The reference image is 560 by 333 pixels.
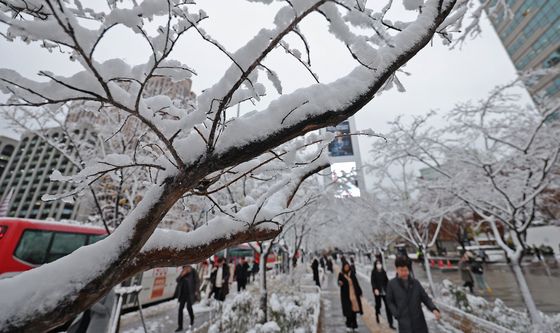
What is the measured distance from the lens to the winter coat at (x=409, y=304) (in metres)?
3.82

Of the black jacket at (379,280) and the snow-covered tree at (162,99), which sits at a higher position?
the snow-covered tree at (162,99)

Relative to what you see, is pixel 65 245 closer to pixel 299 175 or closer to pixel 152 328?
pixel 152 328

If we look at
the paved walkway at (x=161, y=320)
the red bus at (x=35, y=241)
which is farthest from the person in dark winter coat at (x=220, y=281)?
the red bus at (x=35, y=241)

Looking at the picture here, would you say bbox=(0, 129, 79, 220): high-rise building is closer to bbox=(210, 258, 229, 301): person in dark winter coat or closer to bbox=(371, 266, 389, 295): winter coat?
bbox=(210, 258, 229, 301): person in dark winter coat

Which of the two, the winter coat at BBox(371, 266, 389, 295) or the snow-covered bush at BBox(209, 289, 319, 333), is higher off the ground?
the winter coat at BBox(371, 266, 389, 295)

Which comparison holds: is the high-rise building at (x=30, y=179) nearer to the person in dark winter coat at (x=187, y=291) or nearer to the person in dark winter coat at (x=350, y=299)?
the person in dark winter coat at (x=187, y=291)

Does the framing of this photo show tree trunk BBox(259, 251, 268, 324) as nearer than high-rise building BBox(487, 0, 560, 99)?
Yes

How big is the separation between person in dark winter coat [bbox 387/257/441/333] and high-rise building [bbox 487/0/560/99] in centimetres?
4037

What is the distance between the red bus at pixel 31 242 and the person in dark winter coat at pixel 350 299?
7756 mm

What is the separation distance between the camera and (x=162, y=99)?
4.92 feet

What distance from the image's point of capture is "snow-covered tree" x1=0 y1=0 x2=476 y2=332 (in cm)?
98

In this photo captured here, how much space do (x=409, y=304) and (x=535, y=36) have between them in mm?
52195

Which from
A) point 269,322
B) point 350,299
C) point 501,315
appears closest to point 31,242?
point 269,322

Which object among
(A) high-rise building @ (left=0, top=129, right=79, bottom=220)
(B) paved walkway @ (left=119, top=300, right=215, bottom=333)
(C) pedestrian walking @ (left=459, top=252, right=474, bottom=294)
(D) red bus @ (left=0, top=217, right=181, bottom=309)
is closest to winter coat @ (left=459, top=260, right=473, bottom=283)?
(C) pedestrian walking @ (left=459, top=252, right=474, bottom=294)
